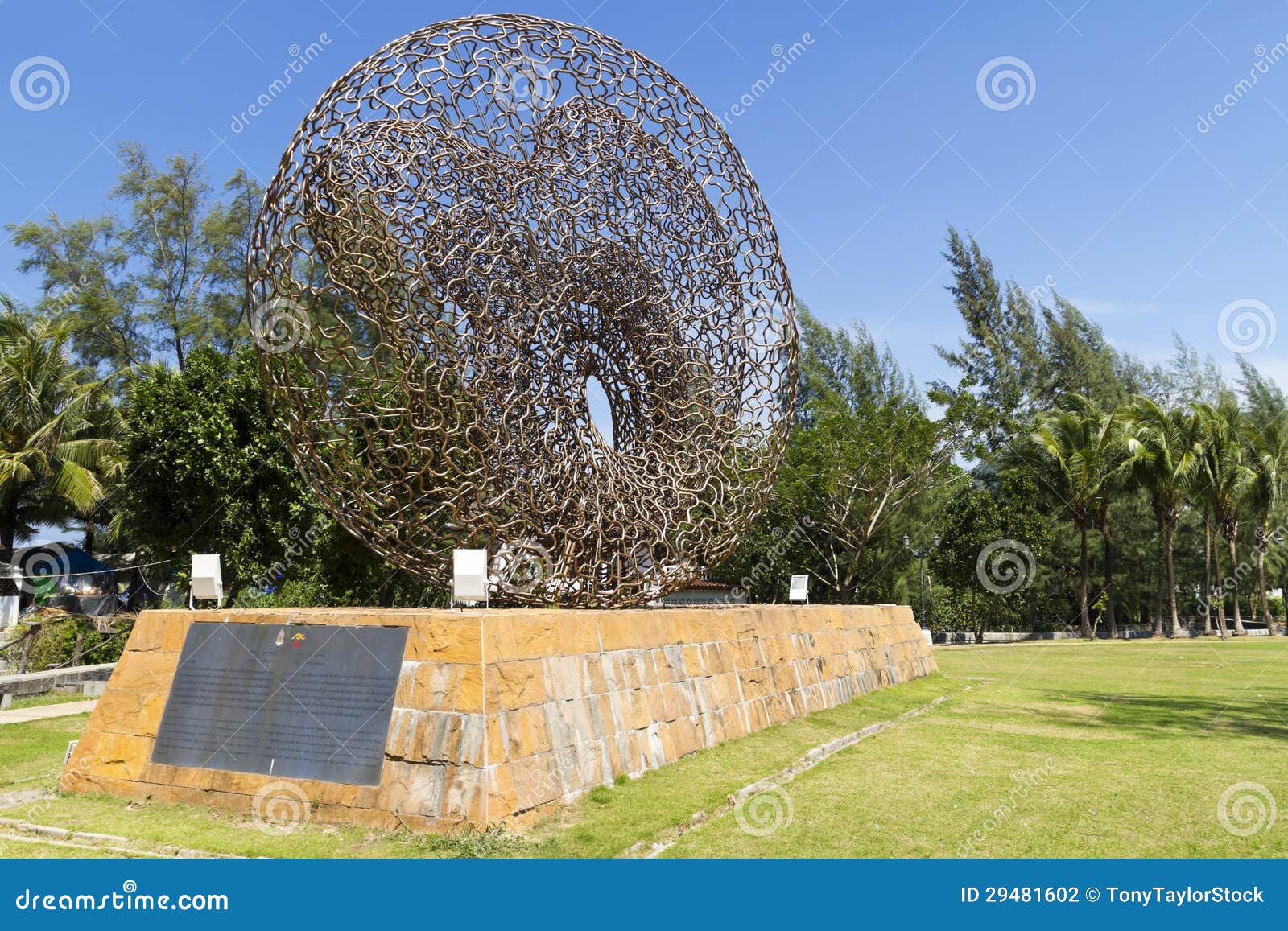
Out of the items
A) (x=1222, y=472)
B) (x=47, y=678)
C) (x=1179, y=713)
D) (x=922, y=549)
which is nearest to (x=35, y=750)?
(x=47, y=678)

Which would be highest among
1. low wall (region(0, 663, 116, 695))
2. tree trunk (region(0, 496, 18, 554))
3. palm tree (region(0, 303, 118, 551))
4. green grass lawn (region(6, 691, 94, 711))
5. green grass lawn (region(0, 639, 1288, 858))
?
palm tree (region(0, 303, 118, 551))

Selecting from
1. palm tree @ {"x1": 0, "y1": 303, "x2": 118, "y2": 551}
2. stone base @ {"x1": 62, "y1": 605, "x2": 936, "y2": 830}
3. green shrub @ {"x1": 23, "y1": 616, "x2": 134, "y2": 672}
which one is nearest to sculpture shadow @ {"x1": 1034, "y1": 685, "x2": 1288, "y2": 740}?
stone base @ {"x1": 62, "y1": 605, "x2": 936, "y2": 830}

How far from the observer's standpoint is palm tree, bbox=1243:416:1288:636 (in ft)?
115

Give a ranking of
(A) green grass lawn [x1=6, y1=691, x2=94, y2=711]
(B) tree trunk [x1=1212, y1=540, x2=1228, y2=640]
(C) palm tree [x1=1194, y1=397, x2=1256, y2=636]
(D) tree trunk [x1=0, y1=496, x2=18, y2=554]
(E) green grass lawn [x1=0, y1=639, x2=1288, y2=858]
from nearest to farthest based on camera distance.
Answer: (E) green grass lawn [x1=0, y1=639, x2=1288, y2=858] → (A) green grass lawn [x1=6, y1=691, x2=94, y2=711] → (D) tree trunk [x1=0, y1=496, x2=18, y2=554] → (C) palm tree [x1=1194, y1=397, x2=1256, y2=636] → (B) tree trunk [x1=1212, y1=540, x2=1228, y2=640]

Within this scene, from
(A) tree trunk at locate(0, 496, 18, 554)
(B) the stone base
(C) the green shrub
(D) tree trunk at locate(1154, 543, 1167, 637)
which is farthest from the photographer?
(D) tree trunk at locate(1154, 543, 1167, 637)

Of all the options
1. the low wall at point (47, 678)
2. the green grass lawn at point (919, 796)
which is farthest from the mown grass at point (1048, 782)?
the low wall at point (47, 678)

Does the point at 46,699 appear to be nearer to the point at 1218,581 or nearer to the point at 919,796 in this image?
the point at 919,796

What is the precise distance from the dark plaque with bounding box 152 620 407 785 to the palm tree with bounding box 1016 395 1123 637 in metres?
31.5

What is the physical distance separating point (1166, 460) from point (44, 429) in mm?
32966

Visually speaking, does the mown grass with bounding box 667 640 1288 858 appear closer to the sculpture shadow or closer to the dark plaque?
the sculpture shadow

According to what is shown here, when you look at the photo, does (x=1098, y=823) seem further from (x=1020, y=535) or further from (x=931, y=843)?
(x=1020, y=535)

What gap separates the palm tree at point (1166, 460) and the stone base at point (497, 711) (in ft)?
92.6

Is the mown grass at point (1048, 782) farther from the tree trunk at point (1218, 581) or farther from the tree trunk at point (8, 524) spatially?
the tree trunk at point (1218, 581)

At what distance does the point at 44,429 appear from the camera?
22891 mm
